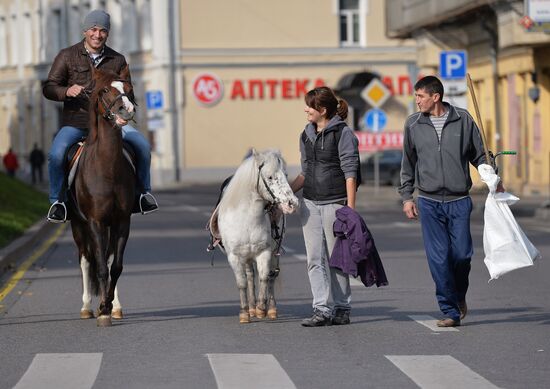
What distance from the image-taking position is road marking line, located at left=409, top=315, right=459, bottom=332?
A: 1238cm

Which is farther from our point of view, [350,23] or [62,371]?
[350,23]

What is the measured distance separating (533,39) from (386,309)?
22.5 metres

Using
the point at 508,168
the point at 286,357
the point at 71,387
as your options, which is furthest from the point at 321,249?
the point at 508,168

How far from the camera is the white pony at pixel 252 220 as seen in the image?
12.7 m

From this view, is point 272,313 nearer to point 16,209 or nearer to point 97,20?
point 97,20

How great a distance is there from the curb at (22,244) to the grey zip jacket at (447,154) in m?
7.94

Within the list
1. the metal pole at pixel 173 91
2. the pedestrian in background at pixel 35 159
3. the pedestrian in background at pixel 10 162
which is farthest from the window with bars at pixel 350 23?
the pedestrian in background at pixel 10 162

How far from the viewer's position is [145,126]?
65.1m

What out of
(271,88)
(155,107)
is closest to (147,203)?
(155,107)

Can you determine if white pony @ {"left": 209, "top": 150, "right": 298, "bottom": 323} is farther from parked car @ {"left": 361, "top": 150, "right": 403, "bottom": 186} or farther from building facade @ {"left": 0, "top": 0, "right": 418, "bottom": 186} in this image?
building facade @ {"left": 0, "top": 0, "right": 418, "bottom": 186}

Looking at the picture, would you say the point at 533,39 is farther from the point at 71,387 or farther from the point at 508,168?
the point at 71,387

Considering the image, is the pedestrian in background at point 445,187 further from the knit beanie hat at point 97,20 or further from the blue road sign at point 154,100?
the blue road sign at point 154,100

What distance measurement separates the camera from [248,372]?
10.1m

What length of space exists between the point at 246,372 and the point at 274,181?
2791 millimetres
